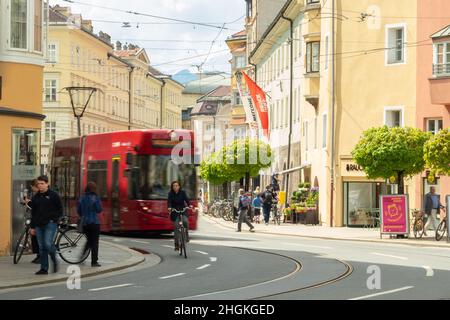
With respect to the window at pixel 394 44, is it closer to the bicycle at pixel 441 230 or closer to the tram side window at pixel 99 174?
the bicycle at pixel 441 230

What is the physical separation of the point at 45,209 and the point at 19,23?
673cm

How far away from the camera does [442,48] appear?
4134 cm

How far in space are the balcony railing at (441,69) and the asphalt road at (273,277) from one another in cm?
1407

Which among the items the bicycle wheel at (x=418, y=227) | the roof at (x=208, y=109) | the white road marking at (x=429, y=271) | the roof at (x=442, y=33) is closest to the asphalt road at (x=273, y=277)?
the white road marking at (x=429, y=271)

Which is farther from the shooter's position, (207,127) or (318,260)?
(207,127)

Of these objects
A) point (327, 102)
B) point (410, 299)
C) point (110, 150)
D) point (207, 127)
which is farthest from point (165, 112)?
point (410, 299)

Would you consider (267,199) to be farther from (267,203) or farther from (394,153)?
(394,153)

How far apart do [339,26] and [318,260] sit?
25806 millimetres

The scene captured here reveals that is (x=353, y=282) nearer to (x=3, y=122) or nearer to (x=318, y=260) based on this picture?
(x=318, y=260)

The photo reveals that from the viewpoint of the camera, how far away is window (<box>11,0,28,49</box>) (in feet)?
78.6

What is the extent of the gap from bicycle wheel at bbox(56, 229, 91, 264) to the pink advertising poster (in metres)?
15.1

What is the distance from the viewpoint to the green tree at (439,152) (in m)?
33.2

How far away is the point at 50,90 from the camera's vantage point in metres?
96.9

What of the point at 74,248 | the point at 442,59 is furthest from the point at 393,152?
the point at 74,248
